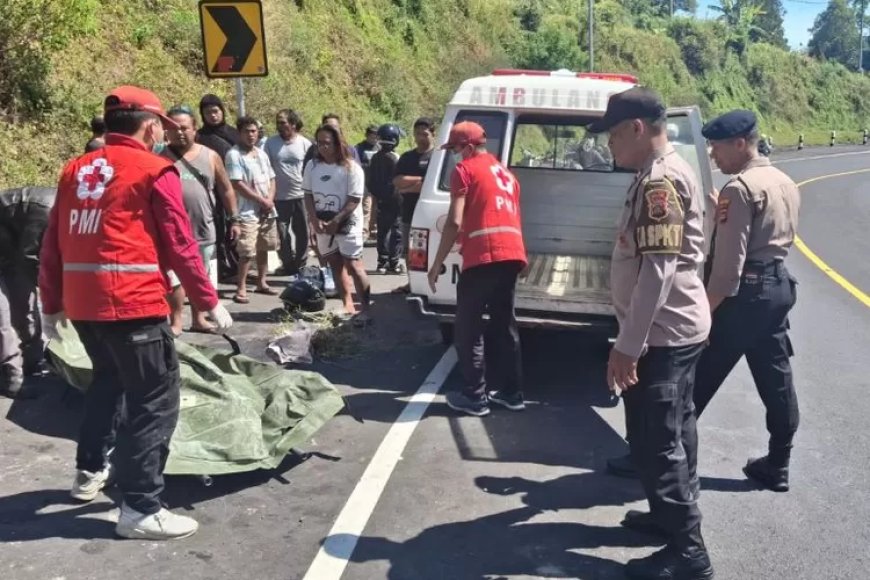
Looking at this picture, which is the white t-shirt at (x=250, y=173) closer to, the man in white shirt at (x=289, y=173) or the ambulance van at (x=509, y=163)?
the man in white shirt at (x=289, y=173)

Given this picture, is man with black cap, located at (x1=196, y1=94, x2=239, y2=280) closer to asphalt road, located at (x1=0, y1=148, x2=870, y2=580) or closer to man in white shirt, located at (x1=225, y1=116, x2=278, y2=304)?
man in white shirt, located at (x1=225, y1=116, x2=278, y2=304)

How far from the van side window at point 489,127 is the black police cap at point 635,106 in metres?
2.96

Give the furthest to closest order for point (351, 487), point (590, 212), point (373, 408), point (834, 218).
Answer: point (834, 218) → point (590, 212) → point (373, 408) → point (351, 487)

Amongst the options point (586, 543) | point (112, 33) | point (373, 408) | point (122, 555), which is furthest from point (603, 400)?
point (112, 33)

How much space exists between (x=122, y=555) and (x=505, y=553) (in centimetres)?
167

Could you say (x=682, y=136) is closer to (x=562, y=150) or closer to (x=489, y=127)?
(x=489, y=127)

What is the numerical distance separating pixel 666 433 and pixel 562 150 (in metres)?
5.26

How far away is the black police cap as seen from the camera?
10.6 feet

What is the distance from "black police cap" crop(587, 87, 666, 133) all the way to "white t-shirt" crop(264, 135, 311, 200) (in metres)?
6.45

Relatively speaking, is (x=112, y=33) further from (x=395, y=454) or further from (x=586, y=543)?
(x=586, y=543)

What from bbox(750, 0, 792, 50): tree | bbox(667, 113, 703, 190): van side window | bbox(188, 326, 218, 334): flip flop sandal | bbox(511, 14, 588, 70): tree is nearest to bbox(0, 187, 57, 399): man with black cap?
bbox(188, 326, 218, 334): flip flop sandal

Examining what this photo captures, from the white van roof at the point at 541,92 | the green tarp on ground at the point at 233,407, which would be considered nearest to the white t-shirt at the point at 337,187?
the white van roof at the point at 541,92

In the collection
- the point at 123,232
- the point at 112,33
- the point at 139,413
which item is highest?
the point at 112,33

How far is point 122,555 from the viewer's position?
3627 millimetres
